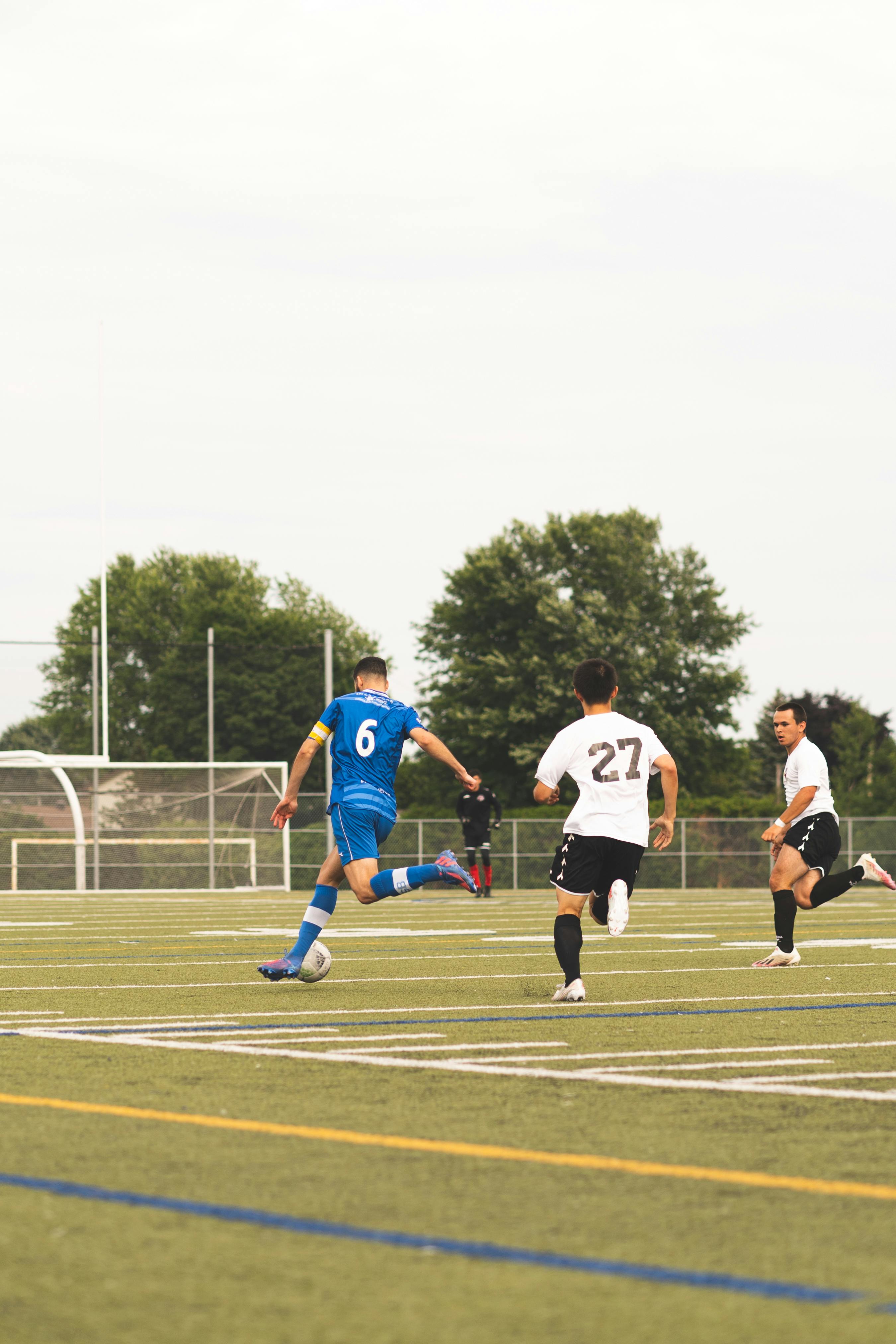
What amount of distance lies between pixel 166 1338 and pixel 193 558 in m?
78.1

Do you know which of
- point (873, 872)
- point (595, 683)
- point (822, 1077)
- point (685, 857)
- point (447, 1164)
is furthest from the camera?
point (685, 857)

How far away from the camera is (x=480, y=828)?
31094 millimetres

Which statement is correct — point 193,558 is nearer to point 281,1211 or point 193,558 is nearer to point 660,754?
point 660,754

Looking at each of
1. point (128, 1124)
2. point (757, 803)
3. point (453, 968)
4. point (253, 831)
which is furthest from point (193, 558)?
point (128, 1124)

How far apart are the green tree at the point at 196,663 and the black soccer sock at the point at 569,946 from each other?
39.4 m

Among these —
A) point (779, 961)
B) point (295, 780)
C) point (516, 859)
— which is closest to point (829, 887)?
point (779, 961)

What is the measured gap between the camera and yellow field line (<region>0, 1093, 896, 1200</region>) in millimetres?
4539

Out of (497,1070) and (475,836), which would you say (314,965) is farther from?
(475,836)

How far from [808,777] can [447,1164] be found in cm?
797

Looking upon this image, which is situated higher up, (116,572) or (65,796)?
(116,572)

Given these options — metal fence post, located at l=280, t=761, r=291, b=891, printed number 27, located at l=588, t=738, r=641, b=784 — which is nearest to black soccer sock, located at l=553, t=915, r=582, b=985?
printed number 27, located at l=588, t=738, r=641, b=784

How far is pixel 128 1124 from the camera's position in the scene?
217 inches

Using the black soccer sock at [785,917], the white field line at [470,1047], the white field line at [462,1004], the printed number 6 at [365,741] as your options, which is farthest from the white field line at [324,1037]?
the black soccer sock at [785,917]

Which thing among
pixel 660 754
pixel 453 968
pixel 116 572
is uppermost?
pixel 116 572
